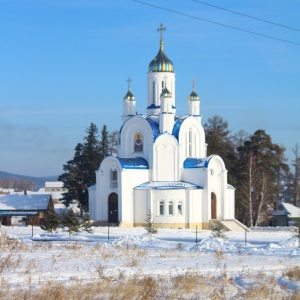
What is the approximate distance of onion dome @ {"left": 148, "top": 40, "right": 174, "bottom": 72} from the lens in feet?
174

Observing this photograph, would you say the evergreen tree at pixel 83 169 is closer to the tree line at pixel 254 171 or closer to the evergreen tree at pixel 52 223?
the tree line at pixel 254 171

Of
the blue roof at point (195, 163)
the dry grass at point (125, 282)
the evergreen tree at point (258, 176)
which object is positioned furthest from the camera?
the evergreen tree at point (258, 176)

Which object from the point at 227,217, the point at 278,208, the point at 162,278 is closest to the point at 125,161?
the point at 227,217

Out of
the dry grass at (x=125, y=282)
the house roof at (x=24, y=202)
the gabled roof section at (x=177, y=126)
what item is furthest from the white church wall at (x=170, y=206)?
the dry grass at (x=125, y=282)

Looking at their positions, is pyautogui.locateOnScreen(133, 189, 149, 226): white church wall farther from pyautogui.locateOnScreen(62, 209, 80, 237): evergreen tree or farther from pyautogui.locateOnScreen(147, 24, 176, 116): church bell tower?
pyautogui.locateOnScreen(62, 209, 80, 237): evergreen tree

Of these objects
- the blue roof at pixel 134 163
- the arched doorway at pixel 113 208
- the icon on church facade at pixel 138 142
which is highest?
the icon on church facade at pixel 138 142

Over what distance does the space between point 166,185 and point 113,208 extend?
13.1 ft

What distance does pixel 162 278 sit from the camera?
16.3 m

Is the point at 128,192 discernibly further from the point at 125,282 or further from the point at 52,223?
the point at 125,282

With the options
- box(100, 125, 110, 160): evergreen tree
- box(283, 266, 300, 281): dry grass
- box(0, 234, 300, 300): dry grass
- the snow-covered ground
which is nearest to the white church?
box(100, 125, 110, 160): evergreen tree

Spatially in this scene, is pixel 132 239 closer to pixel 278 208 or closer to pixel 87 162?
pixel 87 162

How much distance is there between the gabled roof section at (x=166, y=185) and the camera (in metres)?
49.4

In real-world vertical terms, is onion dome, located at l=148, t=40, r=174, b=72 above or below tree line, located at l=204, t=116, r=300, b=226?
above

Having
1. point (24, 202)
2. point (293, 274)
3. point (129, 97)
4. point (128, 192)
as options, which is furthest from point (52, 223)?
point (293, 274)
